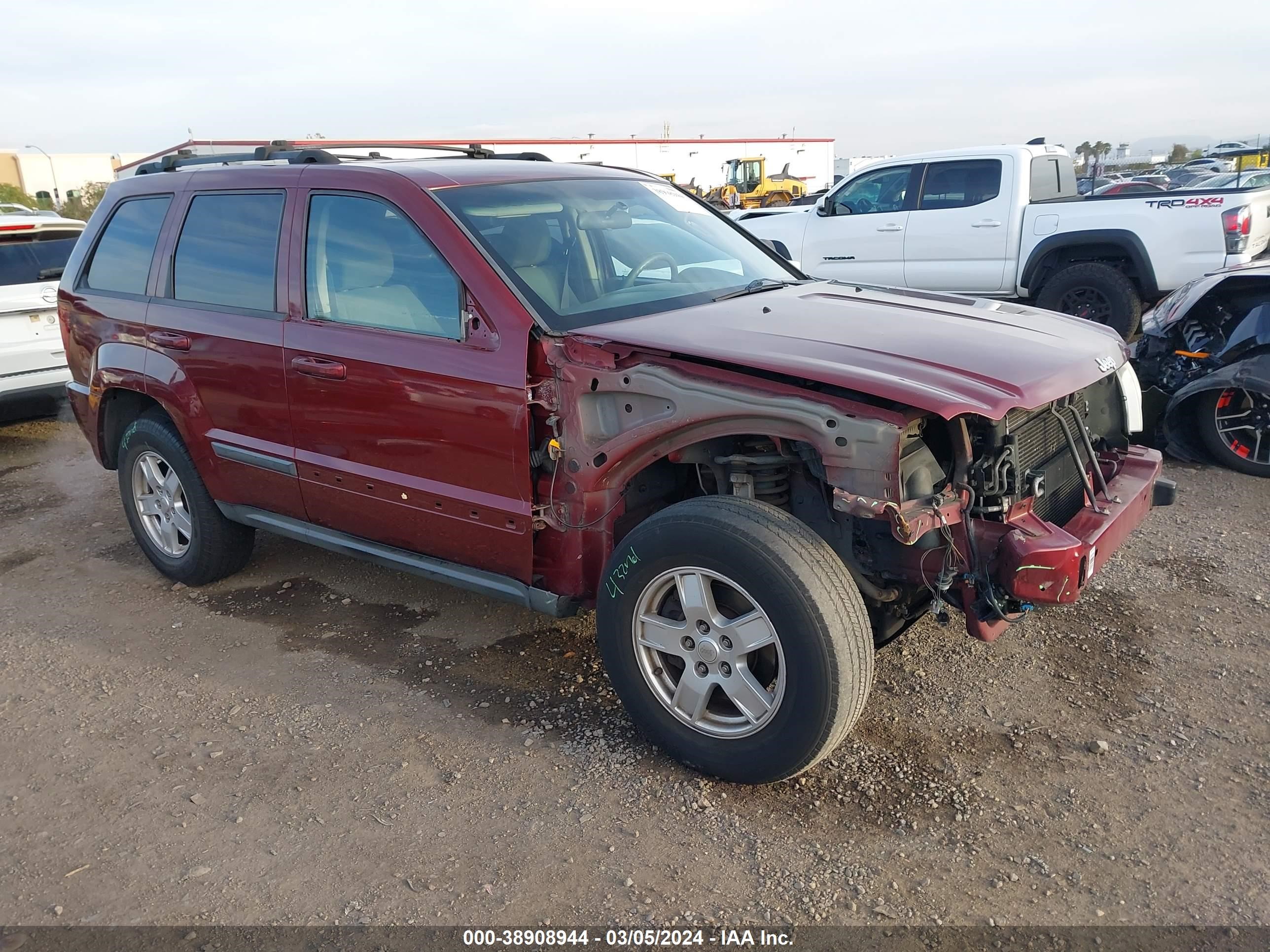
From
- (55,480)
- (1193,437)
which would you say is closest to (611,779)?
(1193,437)

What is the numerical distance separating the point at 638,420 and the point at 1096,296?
23.3ft

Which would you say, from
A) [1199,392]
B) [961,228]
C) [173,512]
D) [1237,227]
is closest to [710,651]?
[173,512]

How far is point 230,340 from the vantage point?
4.04m

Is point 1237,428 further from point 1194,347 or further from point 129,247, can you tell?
point 129,247

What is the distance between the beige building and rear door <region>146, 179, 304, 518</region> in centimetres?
6783

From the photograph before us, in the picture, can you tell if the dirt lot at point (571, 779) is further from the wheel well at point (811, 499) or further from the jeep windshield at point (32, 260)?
the jeep windshield at point (32, 260)

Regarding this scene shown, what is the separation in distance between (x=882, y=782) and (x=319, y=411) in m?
2.49

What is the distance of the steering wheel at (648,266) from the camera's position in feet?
11.9

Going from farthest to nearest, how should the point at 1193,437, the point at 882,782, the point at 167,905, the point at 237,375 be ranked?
the point at 1193,437
the point at 237,375
the point at 882,782
the point at 167,905

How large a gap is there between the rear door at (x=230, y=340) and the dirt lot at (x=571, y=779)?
751 mm

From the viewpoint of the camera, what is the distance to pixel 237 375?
405cm

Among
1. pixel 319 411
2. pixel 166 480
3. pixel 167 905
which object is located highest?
pixel 319 411

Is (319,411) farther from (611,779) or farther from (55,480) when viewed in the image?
(55,480)

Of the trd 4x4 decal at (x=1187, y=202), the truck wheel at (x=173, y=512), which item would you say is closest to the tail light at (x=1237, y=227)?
the trd 4x4 decal at (x=1187, y=202)
